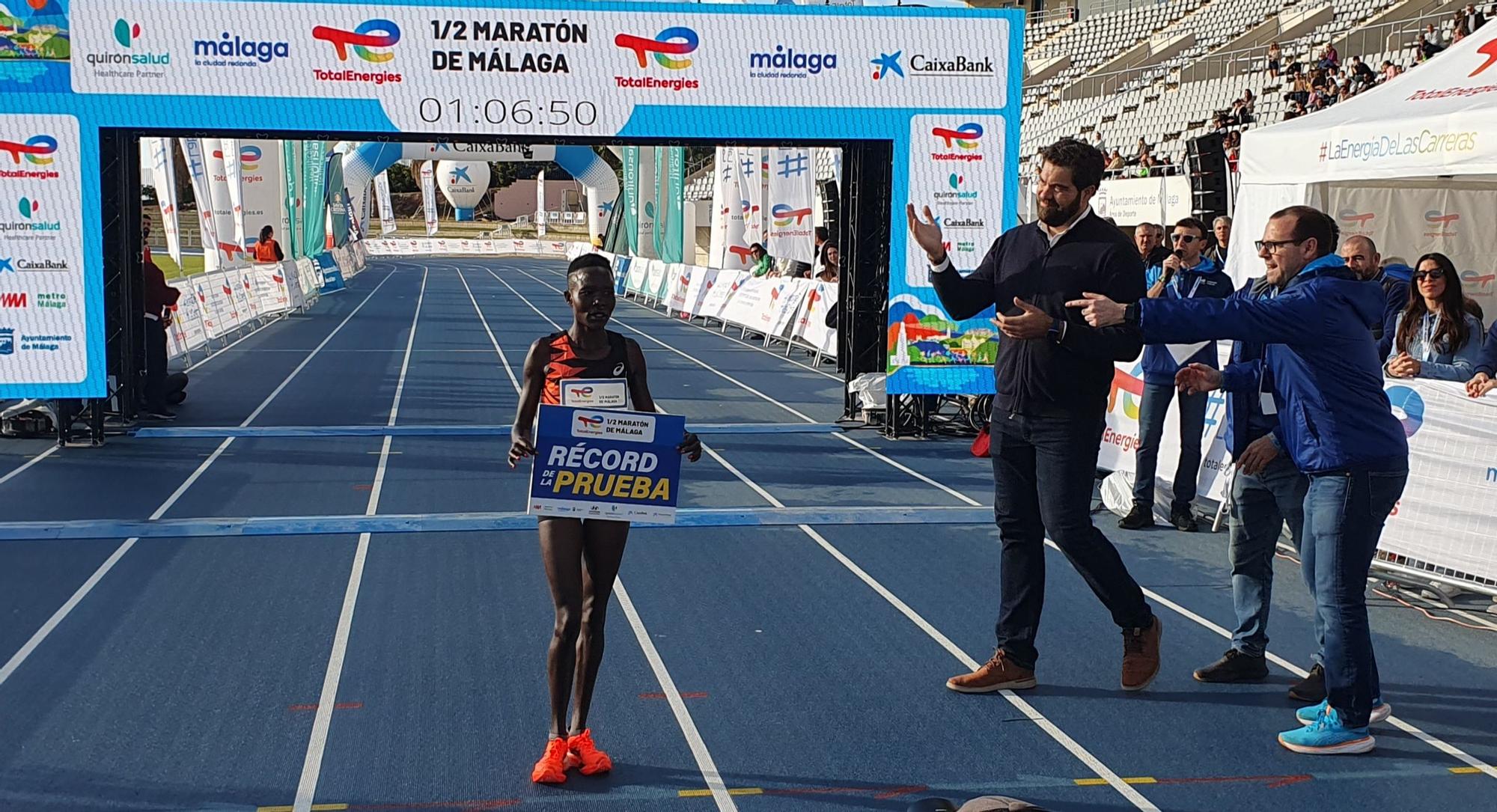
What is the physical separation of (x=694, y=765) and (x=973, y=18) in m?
9.08

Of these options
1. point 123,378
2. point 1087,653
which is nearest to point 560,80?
point 123,378

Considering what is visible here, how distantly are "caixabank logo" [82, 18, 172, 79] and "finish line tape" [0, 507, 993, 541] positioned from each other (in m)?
4.11

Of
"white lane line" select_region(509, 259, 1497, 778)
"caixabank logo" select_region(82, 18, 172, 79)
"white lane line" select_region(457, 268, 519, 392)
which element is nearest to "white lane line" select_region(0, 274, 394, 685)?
"caixabank logo" select_region(82, 18, 172, 79)

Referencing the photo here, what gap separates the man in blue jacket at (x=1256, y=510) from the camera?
17.9 feet

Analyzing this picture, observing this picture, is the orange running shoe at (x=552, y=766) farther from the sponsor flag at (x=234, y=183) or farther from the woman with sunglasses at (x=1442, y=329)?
the sponsor flag at (x=234, y=183)

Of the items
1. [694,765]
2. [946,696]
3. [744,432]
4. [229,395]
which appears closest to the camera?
[694,765]

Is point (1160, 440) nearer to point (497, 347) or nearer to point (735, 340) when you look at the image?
point (497, 347)

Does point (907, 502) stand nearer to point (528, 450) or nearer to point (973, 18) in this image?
point (973, 18)

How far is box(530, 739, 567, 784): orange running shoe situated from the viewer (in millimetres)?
4688

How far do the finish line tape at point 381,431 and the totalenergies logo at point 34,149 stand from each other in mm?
2520

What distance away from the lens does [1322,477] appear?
16.3 ft

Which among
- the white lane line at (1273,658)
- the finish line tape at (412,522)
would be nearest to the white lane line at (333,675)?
the finish line tape at (412,522)

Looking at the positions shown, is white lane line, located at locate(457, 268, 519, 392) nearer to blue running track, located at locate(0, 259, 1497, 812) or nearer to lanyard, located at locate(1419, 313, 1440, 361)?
blue running track, located at locate(0, 259, 1497, 812)

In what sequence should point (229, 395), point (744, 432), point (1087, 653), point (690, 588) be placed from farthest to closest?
point (229, 395) → point (744, 432) → point (690, 588) → point (1087, 653)
